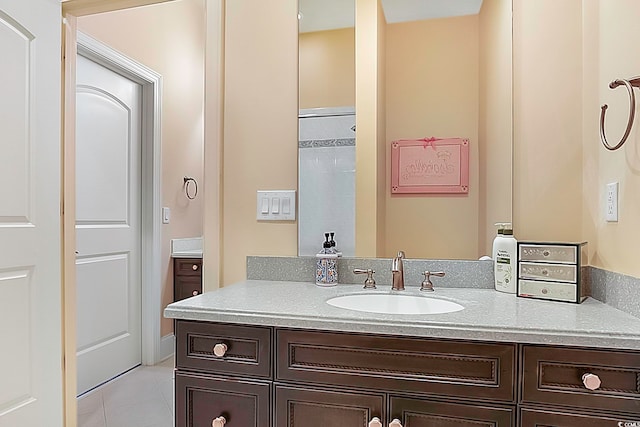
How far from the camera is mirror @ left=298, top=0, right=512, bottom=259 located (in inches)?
61.4

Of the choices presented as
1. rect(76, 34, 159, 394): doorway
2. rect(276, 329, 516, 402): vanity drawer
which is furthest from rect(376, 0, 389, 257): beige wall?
rect(76, 34, 159, 394): doorway

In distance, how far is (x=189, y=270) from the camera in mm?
3227

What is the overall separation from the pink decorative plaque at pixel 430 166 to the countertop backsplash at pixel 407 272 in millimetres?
279

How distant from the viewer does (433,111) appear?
1598 millimetres

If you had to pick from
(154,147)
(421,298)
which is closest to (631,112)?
(421,298)

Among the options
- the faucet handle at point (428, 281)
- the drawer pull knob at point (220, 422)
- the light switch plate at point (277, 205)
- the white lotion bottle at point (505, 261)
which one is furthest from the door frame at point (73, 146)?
the white lotion bottle at point (505, 261)

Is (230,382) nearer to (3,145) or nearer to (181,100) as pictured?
(3,145)

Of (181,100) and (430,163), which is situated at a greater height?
(181,100)

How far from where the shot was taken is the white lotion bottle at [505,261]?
1398 millimetres

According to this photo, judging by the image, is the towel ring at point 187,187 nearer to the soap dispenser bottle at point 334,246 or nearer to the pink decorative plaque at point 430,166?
the soap dispenser bottle at point 334,246

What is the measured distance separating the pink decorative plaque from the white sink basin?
43cm

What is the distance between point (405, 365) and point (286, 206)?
2.75 ft

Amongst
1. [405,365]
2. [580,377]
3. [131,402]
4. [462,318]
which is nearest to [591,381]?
[580,377]

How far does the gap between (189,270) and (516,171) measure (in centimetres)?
249
